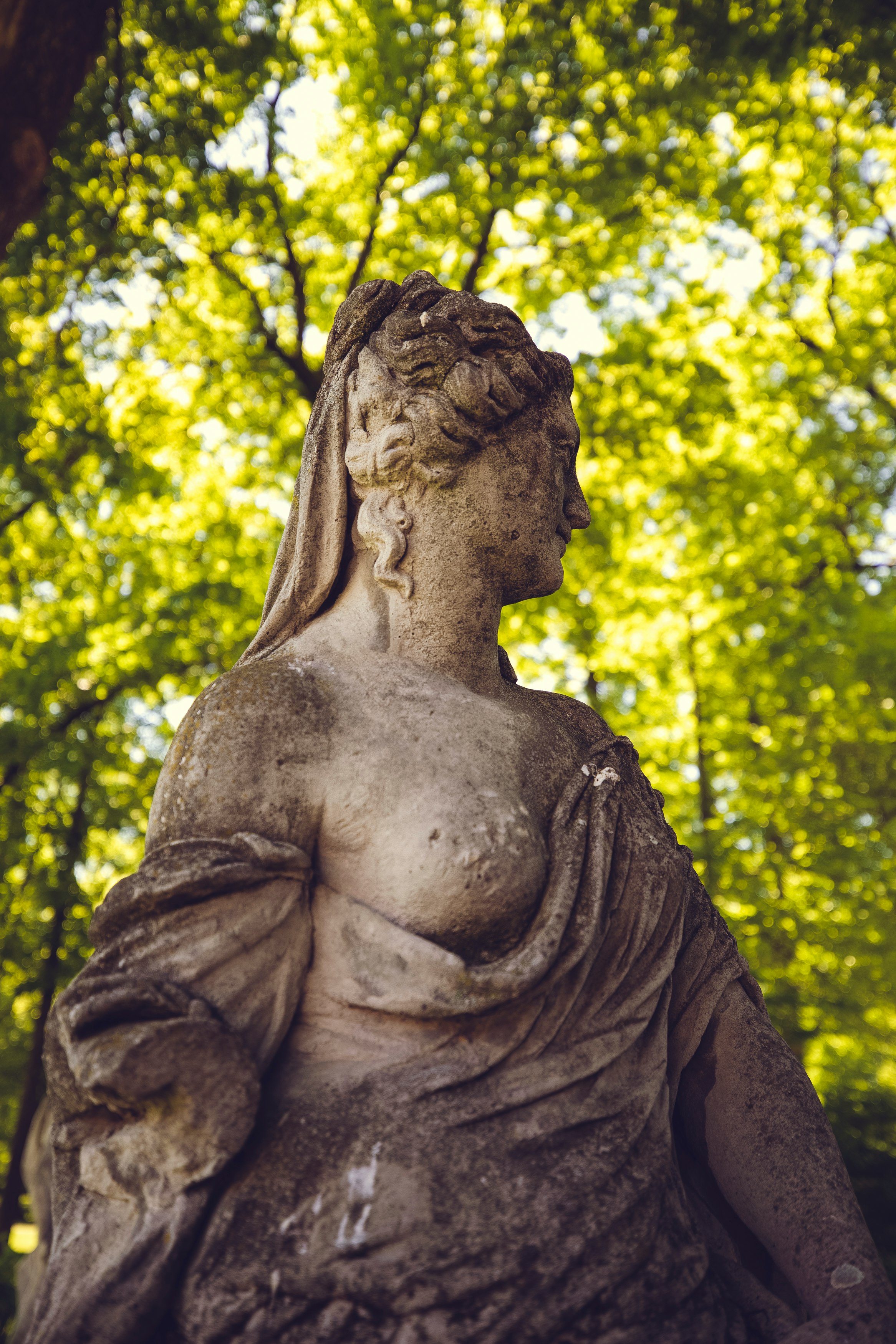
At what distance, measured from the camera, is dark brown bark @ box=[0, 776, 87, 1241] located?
30.6 ft

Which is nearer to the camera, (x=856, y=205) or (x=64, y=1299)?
(x=64, y=1299)

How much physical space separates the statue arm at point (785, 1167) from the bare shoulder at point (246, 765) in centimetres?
116

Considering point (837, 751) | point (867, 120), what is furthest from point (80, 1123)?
point (867, 120)

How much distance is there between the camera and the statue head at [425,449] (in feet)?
8.32

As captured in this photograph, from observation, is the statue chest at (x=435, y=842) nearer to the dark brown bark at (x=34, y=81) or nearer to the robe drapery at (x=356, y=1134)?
the robe drapery at (x=356, y=1134)

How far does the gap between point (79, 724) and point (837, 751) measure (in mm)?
8514

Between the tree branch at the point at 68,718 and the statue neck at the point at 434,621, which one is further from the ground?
the tree branch at the point at 68,718

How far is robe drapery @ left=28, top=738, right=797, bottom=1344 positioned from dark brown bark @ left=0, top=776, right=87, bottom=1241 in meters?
8.19

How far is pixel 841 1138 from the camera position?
28.8 feet

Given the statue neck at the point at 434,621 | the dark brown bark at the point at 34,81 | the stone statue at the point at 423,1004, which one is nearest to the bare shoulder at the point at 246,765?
the stone statue at the point at 423,1004

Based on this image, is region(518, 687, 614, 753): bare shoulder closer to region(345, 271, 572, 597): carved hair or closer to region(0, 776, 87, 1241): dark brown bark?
region(345, 271, 572, 597): carved hair

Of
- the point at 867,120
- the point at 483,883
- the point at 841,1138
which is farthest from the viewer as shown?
the point at 867,120

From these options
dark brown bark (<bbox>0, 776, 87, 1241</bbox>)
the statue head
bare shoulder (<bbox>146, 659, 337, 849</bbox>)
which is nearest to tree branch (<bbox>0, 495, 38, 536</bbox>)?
dark brown bark (<bbox>0, 776, 87, 1241</bbox>)

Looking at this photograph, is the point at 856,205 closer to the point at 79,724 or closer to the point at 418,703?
the point at 79,724
